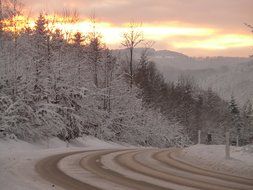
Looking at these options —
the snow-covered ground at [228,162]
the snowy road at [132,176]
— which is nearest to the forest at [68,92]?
the snow-covered ground at [228,162]

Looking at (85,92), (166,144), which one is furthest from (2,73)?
(166,144)

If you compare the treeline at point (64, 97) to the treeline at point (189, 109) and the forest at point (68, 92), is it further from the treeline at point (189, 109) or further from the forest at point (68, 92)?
the treeline at point (189, 109)

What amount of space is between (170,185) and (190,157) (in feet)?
29.8

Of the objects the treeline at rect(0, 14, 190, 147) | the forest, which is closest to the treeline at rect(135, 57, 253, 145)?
the forest

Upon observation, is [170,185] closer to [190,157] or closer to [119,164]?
[119,164]

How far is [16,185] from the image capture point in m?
11.0

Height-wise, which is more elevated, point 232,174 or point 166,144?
point 232,174

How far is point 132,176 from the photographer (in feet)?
42.7

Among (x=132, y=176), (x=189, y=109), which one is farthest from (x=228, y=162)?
(x=189, y=109)

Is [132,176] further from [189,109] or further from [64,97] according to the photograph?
[189,109]

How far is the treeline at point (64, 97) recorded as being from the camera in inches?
1166

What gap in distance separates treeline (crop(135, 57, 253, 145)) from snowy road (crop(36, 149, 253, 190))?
51202 millimetres

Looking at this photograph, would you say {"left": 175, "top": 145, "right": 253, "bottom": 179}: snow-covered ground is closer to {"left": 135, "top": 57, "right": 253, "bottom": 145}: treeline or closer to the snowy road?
the snowy road

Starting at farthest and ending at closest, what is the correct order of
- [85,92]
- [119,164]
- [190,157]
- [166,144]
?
[166,144] → [85,92] → [190,157] → [119,164]
